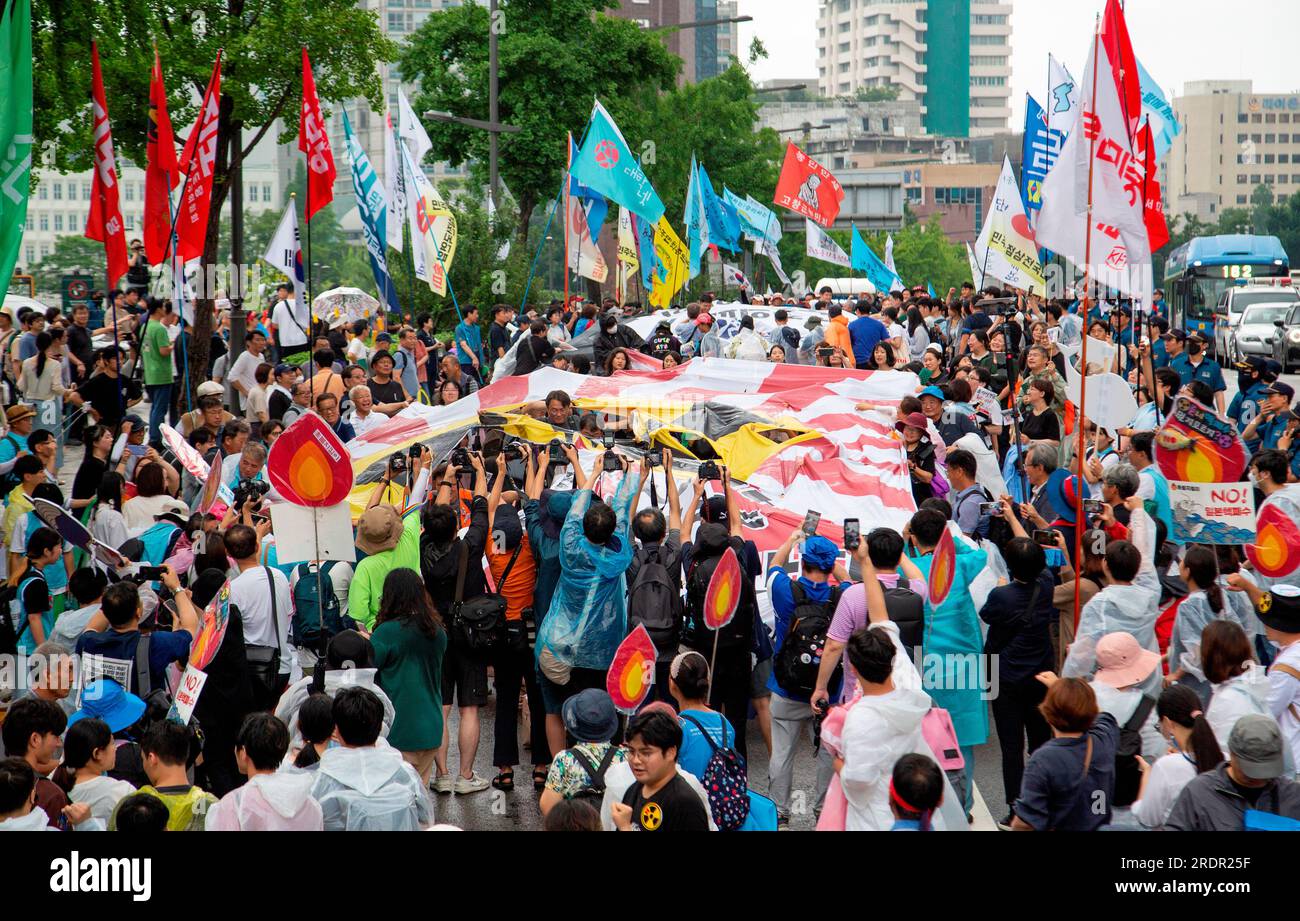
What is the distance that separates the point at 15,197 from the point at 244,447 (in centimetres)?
302

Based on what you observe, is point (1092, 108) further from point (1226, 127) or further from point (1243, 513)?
point (1226, 127)

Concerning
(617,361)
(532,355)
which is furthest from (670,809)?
(532,355)

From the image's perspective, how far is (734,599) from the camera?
7.19 m

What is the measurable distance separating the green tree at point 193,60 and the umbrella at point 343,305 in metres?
5.42

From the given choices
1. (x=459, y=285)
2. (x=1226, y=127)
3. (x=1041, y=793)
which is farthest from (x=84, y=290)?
(x=1226, y=127)

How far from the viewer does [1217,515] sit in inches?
328

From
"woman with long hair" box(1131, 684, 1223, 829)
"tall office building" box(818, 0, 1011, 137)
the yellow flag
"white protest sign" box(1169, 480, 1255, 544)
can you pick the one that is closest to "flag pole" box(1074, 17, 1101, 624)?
"white protest sign" box(1169, 480, 1255, 544)

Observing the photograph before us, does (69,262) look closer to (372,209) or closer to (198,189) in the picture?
(372,209)

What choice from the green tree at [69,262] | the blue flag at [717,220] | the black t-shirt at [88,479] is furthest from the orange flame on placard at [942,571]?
the green tree at [69,262]

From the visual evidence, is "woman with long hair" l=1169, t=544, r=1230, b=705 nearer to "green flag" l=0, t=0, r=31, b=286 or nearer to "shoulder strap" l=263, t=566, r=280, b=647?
"shoulder strap" l=263, t=566, r=280, b=647

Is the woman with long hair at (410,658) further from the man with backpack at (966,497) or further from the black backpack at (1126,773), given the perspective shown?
the man with backpack at (966,497)

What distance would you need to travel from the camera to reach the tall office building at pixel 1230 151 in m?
164

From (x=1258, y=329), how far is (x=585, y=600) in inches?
1027

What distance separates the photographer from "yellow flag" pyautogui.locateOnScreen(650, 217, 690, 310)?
2267 cm
